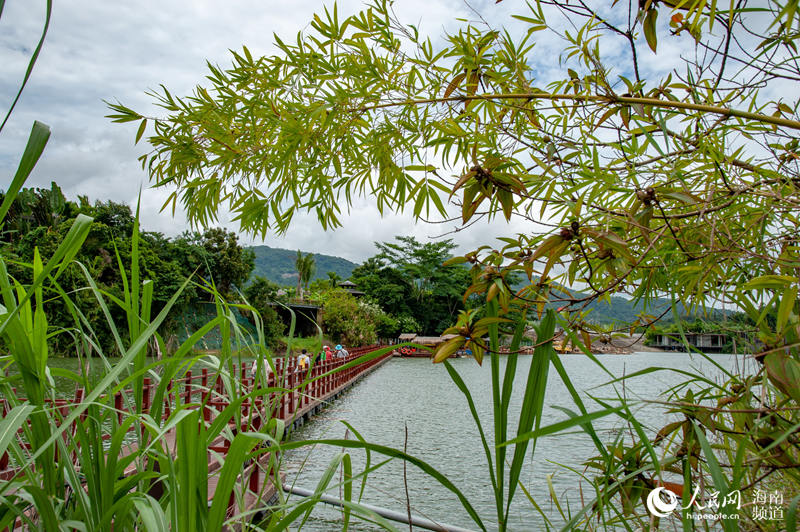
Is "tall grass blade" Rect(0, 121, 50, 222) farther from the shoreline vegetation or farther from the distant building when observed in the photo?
the distant building

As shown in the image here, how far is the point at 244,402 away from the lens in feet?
5.69

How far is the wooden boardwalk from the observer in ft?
2.48

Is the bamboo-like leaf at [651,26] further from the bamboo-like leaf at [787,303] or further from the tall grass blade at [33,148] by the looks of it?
the tall grass blade at [33,148]

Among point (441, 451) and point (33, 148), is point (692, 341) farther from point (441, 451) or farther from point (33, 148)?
point (441, 451)

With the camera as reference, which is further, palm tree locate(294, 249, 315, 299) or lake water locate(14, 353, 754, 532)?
palm tree locate(294, 249, 315, 299)

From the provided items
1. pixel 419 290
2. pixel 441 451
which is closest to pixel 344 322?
pixel 419 290

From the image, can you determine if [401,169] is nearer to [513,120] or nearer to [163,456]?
[513,120]

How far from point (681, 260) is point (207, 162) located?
1.48m

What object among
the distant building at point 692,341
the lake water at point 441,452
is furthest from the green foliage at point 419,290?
the distant building at point 692,341

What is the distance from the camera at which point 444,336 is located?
2.75ft

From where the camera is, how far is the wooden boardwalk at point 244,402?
2.48ft

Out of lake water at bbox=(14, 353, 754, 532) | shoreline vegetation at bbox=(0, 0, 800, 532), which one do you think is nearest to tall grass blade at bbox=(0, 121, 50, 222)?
shoreline vegetation at bbox=(0, 0, 800, 532)

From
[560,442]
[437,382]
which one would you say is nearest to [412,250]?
[437,382]

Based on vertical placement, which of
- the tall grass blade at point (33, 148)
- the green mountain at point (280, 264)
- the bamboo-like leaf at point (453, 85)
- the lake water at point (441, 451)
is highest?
the green mountain at point (280, 264)
